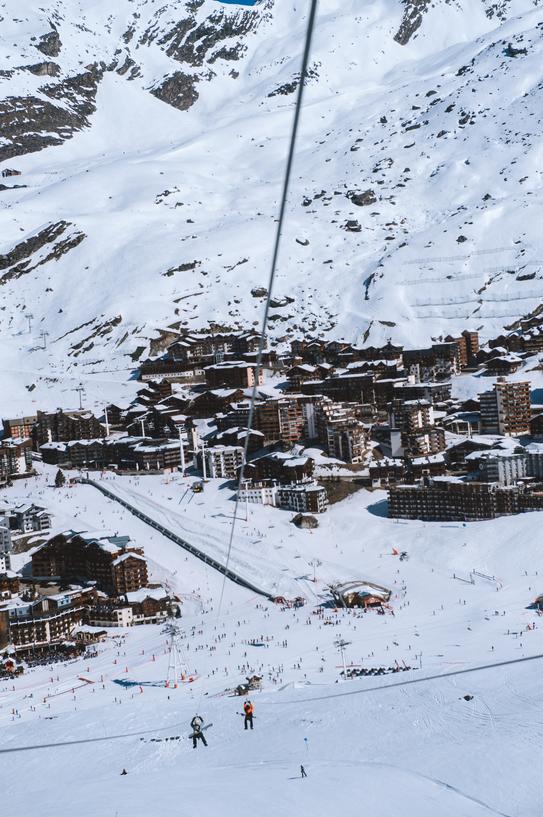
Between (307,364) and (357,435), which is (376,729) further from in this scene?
(307,364)

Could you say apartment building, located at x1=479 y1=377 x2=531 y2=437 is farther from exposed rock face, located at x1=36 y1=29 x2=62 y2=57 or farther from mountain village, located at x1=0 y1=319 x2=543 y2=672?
exposed rock face, located at x1=36 y1=29 x2=62 y2=57

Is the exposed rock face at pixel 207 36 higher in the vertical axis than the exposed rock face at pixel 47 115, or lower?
higher

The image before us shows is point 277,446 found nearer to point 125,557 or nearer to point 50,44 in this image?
point 125,557

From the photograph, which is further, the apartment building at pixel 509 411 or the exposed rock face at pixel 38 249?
the exposed rock face at pixel 38 249

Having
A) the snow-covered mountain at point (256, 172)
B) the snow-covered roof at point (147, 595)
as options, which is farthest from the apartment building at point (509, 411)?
the snow-covered roof at point (147, 595)

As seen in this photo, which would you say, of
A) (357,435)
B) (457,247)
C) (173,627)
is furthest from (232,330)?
(173,627)

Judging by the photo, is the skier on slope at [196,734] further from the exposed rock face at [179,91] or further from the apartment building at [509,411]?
the exposed rock face at [179,91]

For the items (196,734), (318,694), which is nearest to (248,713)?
(196,734)
